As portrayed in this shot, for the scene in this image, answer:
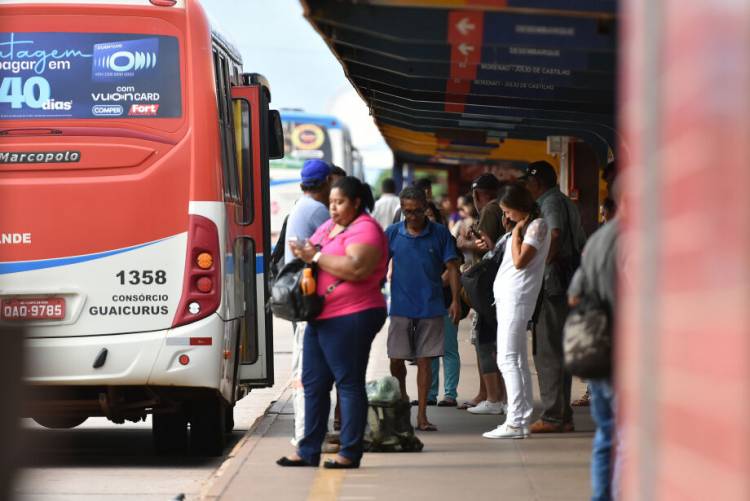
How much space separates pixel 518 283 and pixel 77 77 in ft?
10.3

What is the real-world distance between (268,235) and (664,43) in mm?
7222

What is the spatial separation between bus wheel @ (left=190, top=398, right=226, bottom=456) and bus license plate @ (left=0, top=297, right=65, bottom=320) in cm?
A: 129

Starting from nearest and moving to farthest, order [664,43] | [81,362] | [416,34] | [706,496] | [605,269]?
[706,496] → [664,43] → [605,269] → [416,34] → [81,362]

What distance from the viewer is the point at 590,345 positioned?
540 cm

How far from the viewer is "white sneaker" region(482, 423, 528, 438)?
30.4 ft

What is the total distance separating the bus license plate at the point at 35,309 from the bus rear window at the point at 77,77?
3.96 ft

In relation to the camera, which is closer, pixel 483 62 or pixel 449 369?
pixel 483 62

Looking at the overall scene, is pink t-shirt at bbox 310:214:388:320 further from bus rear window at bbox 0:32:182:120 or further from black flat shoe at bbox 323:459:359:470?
bus rear window at bbox 0:32:182:120

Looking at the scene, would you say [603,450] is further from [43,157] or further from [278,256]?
[43,157]

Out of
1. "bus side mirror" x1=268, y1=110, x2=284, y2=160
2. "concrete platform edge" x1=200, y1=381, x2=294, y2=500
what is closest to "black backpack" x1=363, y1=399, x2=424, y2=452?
"concrete platform edge" x1=200, y1=381, x2=294, y2=500

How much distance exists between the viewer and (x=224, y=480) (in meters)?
7.70

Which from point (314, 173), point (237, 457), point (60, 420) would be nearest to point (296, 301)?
point (314, 173)

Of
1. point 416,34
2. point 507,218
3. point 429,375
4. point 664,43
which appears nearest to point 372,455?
point 429,375

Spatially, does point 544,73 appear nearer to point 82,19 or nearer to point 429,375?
point 429,375
